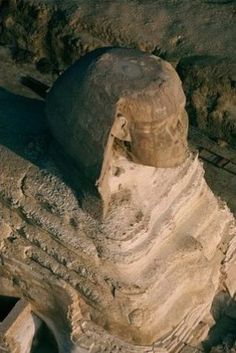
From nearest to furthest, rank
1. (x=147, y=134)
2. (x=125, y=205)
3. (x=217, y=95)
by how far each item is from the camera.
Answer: (x=147, y=134)
(x=125, y=205)
(x=217, y=95)

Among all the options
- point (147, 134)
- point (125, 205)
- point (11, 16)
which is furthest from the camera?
point (11, 16)

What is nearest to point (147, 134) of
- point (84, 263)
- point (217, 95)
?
point (84, 263)

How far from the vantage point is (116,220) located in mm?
8695

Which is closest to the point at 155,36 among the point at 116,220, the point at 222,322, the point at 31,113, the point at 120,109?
the point at 31,113

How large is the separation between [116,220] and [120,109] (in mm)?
1389

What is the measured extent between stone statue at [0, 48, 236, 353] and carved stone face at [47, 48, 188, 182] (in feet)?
0.04

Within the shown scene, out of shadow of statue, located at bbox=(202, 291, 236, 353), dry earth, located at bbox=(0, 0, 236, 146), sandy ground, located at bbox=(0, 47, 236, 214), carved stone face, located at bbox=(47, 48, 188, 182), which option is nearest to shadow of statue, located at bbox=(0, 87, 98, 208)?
sandy ground, located at bbox=(0, 47, 236, 214)

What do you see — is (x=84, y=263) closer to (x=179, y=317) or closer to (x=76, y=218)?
(x=76, y=218)

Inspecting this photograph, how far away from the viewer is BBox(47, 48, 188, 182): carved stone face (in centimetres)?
793

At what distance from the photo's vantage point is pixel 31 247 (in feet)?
30.6

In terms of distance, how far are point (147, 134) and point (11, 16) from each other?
9.44 m

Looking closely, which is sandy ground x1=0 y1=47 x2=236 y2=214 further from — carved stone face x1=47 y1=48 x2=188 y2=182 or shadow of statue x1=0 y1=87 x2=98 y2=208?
carved stone face x1=47 y1=48 x2=188 y2=182

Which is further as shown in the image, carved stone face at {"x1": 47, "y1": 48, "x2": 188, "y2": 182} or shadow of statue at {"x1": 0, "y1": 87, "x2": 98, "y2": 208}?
shadow of statue at {"x1": 0, "y1": 87, "x2": 98, "y2": 208}

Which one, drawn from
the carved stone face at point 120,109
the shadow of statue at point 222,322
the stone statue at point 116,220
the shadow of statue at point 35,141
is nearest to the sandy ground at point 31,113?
the shadow of statue at point 35,141
